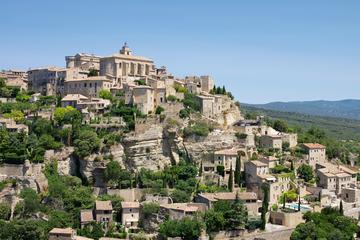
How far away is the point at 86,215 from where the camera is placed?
154ft

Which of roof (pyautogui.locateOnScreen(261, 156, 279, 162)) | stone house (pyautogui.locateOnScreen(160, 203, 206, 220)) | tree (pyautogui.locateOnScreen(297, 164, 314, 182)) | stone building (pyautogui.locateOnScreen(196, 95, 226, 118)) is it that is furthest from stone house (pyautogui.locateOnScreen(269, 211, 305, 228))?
stone building (pyautogui.locateOnScreen(196, 95, 226, 118))

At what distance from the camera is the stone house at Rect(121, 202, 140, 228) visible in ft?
157

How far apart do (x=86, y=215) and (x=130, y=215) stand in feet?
12.4

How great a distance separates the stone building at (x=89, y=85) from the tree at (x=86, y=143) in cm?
1042

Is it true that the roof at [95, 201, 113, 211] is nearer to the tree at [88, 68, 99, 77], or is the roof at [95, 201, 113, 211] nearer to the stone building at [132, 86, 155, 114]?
the stone building at [132, 86, 155, 114]

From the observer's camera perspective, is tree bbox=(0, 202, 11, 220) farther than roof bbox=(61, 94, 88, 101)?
No

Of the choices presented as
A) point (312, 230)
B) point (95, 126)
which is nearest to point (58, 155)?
point (95, 126)

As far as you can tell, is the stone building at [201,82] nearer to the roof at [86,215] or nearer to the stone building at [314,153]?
the stone building at [314,153]

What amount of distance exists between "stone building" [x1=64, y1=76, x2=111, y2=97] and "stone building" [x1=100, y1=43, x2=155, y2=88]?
5.03 feet

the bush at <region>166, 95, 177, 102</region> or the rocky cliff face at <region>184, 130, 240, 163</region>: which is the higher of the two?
the bush at <region>166, 95, 177, 102</region>

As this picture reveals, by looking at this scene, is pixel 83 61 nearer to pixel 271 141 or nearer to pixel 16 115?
pixel 16 115

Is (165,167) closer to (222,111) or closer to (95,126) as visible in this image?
(95,126)

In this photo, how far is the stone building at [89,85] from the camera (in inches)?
2557

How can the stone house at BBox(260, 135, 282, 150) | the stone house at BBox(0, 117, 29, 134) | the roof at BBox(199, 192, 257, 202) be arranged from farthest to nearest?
the stone house at BBox(260, 135, 282, 150)
the stone house at BBox(0, 117, 29, 134)
the roof at BBox(199, 192, 257, 202)
